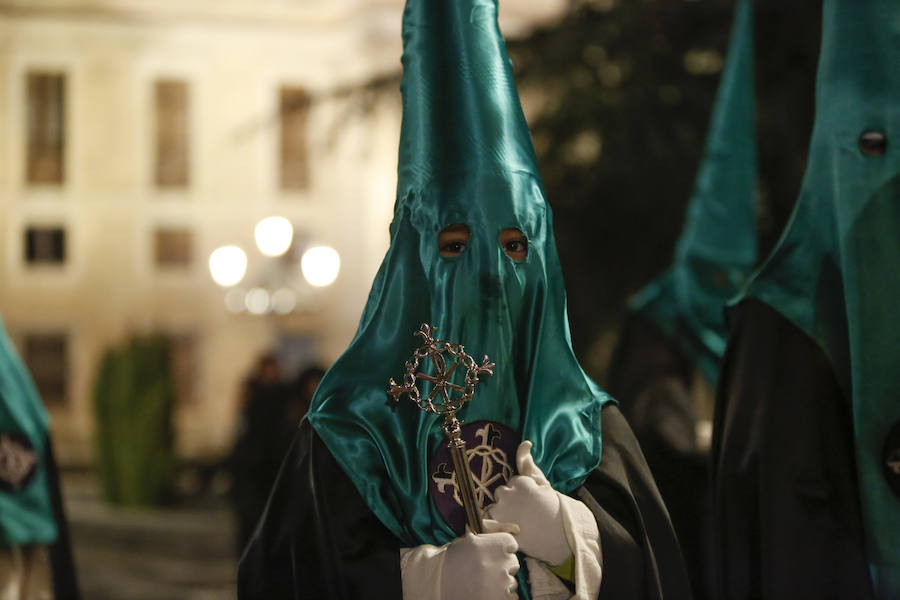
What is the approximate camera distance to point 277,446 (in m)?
6.58

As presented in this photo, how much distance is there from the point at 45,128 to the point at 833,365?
27325 millimetres

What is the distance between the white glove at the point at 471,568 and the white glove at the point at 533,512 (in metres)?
0.03

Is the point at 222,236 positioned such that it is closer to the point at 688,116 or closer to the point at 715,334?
the point at 688,116

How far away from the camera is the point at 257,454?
21.7ft

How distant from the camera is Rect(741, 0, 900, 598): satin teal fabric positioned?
2.84m

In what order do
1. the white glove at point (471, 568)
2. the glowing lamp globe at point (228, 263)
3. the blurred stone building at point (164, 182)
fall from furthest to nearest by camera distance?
the blurred stone building at point (164, 182) → the glowing lamp globe at point (228, 263) → the white glove at point (471, 568)

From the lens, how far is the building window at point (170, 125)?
1094 inches

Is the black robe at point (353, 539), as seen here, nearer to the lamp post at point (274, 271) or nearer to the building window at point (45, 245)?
the lamp post at point (274, 271)

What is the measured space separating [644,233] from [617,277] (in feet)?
1.66

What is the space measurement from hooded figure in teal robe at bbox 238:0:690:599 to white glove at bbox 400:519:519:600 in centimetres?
9

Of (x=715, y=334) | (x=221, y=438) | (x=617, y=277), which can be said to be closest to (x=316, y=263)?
(x=617, y=277)

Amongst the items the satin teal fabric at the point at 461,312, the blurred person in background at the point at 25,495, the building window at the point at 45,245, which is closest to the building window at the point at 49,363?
the building window at the point at 45,245

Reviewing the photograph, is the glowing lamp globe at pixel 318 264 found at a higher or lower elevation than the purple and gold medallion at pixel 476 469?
lower

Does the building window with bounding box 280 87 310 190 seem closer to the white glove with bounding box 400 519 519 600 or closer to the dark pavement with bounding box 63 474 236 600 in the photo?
the dark pavement with bounding box 63 474 236 600
